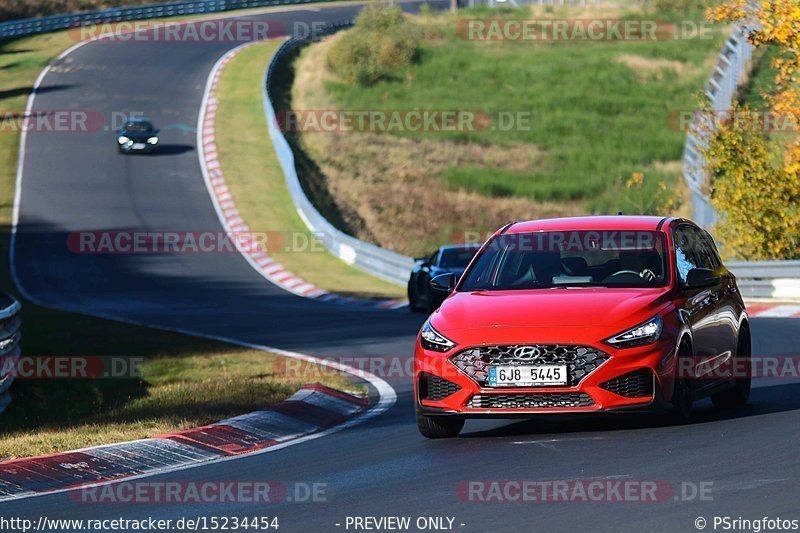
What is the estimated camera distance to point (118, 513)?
7.87m

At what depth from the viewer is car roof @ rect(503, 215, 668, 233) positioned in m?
10.8

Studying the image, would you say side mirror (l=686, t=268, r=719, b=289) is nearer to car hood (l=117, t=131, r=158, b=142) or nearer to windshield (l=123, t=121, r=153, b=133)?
car hood (l=117, t=131, r=158, b=142)

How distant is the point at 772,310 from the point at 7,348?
12979 mm

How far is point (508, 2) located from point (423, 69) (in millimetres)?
16646

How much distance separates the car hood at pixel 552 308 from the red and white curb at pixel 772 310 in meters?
12.4

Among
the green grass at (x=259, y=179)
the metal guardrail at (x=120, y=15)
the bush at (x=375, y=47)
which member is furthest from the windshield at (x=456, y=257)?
the metal guardrail at (x=120, y=15)

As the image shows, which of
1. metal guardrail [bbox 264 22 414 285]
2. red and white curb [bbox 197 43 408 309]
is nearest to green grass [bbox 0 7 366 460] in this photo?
red and white curb [bbox 197 43 408 309]

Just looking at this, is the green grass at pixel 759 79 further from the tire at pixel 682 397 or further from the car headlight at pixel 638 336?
the car headlight at pixel 638 336

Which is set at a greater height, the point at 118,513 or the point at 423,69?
the point at 118,513

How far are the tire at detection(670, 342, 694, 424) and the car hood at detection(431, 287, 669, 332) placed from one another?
395 millimetres

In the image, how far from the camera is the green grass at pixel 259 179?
34875 millimetres

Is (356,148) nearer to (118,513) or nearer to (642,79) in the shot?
(642,79)

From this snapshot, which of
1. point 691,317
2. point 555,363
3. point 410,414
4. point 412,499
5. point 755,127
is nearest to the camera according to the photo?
point 412,499

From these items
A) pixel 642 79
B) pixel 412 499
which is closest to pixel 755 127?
pixel 412 499
